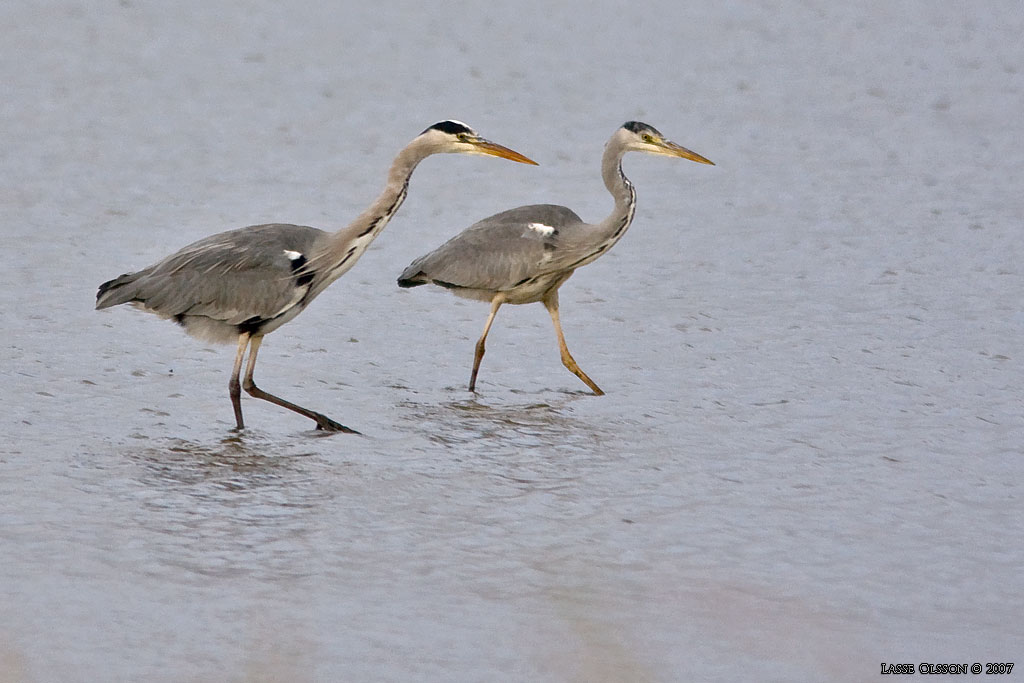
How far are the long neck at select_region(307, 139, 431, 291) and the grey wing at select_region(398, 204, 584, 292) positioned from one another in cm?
132

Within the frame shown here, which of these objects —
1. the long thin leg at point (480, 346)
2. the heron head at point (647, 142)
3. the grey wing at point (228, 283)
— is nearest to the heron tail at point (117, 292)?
the grey wing at point (228, 283)

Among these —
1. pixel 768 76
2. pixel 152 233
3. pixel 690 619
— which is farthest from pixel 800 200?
pixel 690 619

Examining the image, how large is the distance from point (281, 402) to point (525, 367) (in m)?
2.01

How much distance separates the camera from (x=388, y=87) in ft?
53.9

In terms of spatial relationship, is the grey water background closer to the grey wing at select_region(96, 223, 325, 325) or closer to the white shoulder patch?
the grey wing at select_region(96, 223, 325, 325)

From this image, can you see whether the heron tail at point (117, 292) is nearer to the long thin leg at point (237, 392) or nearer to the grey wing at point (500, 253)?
the long thin leg at point (237, 392)

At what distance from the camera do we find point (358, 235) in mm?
8719

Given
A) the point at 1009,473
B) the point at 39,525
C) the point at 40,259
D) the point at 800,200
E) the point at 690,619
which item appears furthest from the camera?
the point at 800,200

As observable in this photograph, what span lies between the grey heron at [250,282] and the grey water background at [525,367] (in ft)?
1.54

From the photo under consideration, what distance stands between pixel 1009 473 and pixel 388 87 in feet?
32.2

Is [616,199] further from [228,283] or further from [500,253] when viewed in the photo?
[228,283]

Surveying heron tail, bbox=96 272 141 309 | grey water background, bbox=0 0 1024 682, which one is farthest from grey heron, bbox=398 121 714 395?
heron tail, bbox=96 272 141 309

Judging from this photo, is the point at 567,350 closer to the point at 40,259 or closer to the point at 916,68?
the point at 40,259

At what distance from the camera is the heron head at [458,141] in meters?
9.05
